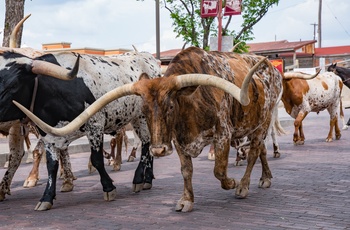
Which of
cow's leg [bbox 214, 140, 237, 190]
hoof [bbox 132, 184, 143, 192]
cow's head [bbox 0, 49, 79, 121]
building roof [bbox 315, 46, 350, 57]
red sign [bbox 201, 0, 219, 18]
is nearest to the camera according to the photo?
cow's leg [bbox 214, 140, 237, 190]

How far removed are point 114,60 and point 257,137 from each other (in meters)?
2.34

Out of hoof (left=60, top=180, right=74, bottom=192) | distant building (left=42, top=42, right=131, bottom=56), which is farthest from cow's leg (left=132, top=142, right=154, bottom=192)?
distant building (left=42, top=42, right=131, bottom=56)

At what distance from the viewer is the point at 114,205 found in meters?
8.30

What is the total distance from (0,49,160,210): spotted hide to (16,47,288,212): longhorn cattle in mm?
1233

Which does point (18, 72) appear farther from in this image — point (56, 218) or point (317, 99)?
point (317, 99)

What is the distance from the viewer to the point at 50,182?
827 centimetres

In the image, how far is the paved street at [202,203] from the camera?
23.2 ft

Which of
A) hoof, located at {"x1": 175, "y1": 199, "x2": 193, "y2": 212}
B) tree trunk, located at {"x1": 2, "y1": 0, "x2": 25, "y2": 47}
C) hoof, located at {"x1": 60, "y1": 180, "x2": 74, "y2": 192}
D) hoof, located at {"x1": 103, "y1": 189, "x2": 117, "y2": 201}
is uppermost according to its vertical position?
tree trunk, located at {"x1": 2, "y1": 0, "x2": 25, "y2": 47}

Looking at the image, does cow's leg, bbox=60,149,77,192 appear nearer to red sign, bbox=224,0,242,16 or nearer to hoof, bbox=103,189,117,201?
hoof, bbox=103,189,117,201

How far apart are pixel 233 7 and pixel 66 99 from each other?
997 centimetres

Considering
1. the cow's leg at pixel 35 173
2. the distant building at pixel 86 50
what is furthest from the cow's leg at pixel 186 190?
the distant building at pixel 86 50

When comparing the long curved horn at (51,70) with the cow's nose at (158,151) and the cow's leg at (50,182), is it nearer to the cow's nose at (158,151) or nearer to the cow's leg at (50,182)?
the cow's leg at (50,182)

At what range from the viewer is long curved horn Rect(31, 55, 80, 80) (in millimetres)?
7735

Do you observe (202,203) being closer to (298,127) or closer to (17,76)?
(17,76)
